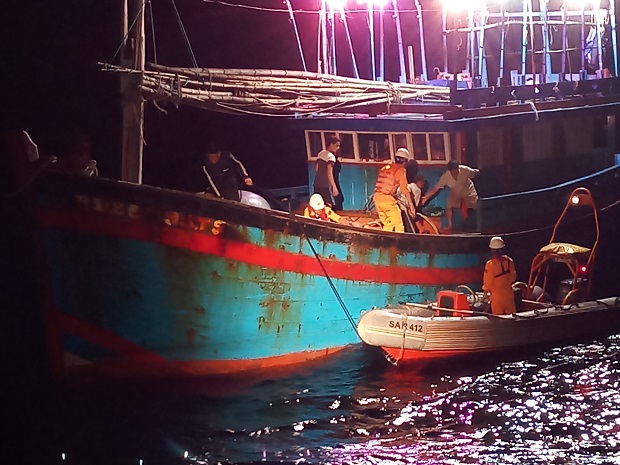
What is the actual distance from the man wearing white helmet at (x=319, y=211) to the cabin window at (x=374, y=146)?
158cm

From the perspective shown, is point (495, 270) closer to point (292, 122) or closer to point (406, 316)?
point (406, 316)

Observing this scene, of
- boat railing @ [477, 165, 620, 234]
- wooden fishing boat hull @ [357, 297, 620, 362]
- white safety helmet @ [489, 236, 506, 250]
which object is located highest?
boat railing @ [477, 165, 620, 234]

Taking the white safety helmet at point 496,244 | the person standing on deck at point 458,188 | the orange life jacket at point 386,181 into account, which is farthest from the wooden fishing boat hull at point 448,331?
the person standing on deck at point 458,188

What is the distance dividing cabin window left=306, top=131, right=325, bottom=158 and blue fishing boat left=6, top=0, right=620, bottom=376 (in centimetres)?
20

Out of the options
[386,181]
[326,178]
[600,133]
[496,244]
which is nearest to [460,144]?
[386,181]

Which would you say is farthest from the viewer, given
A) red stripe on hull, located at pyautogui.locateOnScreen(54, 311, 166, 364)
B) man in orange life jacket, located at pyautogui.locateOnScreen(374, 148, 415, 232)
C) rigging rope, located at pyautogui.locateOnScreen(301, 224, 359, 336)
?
man in orange life jacket, located at pyautogui.locateOnScreen(374, 148, 415, 232)

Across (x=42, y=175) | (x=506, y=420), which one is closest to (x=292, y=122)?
(x=42, y=175)

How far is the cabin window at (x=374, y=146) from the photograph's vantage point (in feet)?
46.9

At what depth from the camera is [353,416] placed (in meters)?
10.6

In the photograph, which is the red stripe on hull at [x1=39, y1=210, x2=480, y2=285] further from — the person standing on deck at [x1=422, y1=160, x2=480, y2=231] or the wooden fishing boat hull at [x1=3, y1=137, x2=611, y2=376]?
the person standing on deck at [x1=422, y1=160, x2=480, y2=231]

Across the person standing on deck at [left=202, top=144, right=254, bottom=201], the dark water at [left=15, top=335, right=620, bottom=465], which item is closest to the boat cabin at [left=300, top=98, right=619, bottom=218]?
the person standing on deck at [left=202, top=144, right=254, bottom=201]

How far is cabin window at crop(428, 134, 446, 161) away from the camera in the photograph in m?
13.9

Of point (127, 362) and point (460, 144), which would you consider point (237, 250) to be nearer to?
point (127, 362)

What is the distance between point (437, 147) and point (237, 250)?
4183mm
